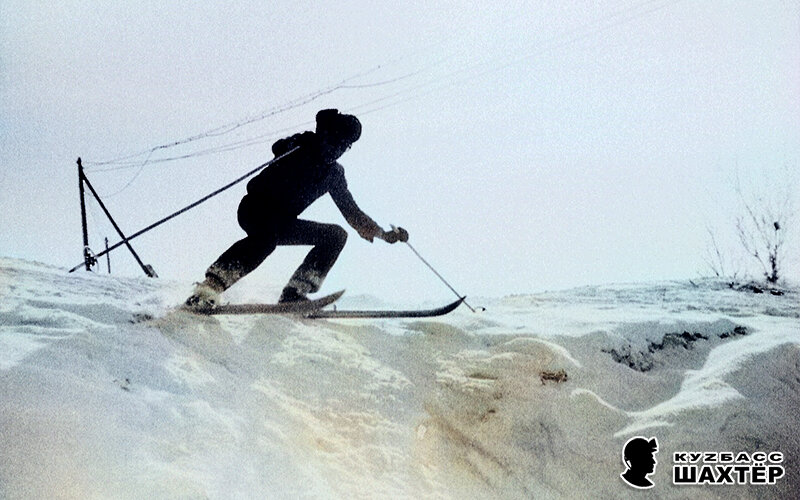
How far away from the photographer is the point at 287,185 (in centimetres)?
398

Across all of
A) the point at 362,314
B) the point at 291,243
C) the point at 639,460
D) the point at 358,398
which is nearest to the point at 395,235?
the point at 362,314

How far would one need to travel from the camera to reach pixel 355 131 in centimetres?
→ 408

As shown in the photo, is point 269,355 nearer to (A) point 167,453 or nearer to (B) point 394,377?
(B) point 394,377

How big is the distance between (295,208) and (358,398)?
1700 millimetres

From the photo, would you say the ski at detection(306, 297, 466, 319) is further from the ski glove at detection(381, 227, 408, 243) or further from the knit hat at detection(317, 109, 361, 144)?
the knit hat at detection(317, 109, 361, 144)

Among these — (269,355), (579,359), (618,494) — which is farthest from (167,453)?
(579,359)

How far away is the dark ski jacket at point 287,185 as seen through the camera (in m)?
3.92

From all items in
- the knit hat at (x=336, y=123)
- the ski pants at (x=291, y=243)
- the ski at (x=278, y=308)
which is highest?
the knit hat at (x=336, y=123)

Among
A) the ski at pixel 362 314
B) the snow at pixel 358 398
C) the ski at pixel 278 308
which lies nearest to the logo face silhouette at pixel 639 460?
the snow at pixel 358 398

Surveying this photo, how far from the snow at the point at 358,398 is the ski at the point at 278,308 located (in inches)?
2.8

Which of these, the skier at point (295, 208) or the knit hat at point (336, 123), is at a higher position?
the knit hat at point (336, 123)
